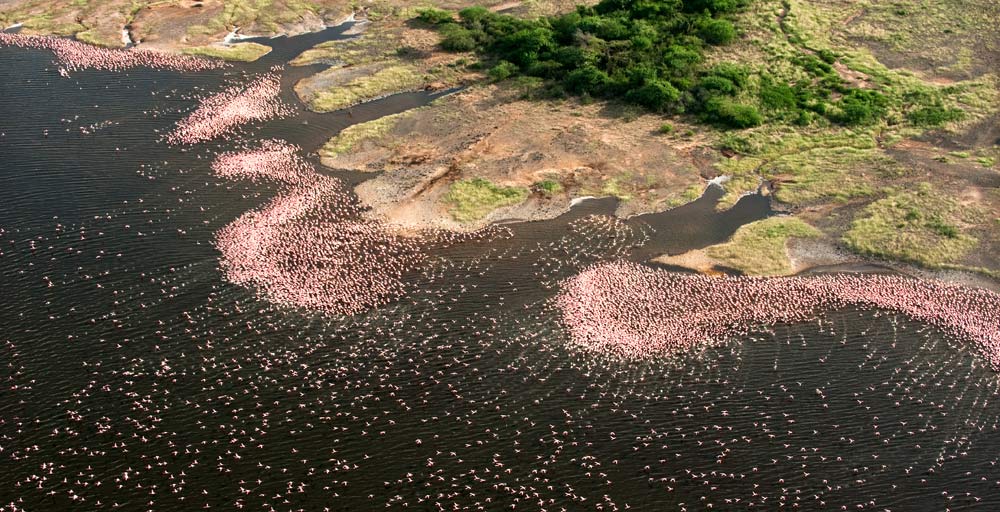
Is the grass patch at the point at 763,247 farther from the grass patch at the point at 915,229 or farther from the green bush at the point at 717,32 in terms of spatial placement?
the green bush at the point at 717,32

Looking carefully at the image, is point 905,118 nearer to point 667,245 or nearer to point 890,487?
point 667,245

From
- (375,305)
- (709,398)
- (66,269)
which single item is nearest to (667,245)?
(709,398)

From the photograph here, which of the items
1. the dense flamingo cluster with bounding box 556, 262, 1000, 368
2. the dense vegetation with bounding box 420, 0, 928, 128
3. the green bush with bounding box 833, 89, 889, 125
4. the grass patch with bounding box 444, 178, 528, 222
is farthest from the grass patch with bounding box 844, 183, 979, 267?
the grass patch with bounding box 444, 178, 528, 222

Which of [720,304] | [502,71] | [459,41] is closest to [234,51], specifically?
[459,41]

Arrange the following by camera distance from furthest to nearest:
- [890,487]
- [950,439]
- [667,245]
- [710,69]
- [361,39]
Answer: [361,39], [710,69], [667,245], [950,439], [890,487]

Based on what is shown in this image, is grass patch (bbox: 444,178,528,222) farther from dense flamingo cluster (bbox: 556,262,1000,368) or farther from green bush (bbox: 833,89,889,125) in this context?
green bush (bbox: 833,89,889,125)

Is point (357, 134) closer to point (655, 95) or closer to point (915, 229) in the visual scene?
point (655, 95)

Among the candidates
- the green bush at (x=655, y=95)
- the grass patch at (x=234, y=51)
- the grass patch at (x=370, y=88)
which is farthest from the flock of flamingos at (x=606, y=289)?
the grass patch at (x=234, y=51)
